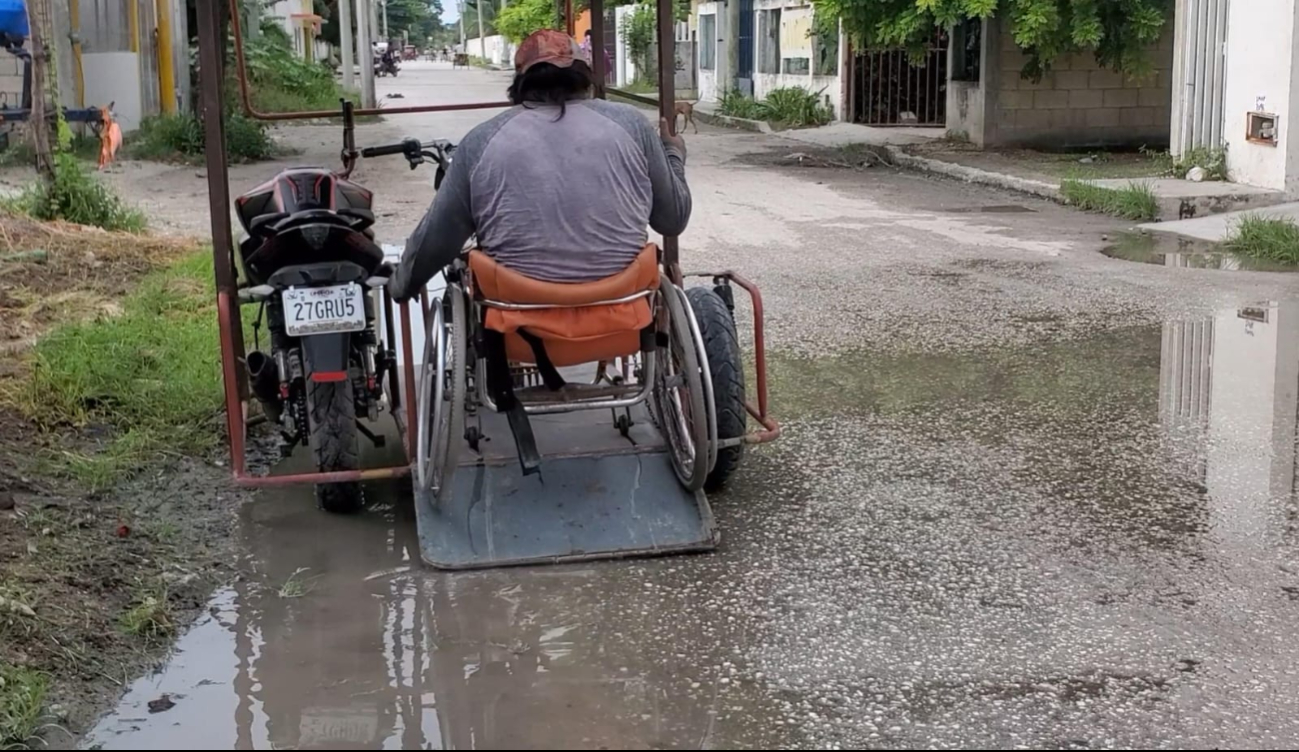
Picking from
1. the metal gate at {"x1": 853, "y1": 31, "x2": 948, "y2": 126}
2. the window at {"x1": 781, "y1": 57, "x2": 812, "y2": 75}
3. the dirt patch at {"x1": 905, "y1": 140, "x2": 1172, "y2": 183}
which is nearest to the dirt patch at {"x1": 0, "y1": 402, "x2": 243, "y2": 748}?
the dirt patch at {"x1": 905, "y1": 140, "x2": 1172, "y2": 183}

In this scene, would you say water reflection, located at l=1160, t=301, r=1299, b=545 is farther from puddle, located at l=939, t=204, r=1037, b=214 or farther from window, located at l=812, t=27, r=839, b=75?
window, located at l=812, t=27, r=839, b=75

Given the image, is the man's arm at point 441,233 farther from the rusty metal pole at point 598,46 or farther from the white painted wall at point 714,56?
the white painted wall at point 714,56

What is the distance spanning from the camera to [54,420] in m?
6.20

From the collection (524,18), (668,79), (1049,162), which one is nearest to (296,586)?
(668,79)

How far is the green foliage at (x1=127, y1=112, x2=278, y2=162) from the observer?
19.3 metres

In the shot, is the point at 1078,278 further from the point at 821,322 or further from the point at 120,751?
the point at 120,751

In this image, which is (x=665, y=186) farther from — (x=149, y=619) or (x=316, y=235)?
(x=149, y=619)

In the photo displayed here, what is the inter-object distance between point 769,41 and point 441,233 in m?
27.2

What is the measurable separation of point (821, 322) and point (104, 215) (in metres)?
5.78

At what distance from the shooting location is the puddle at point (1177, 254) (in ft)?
34.8

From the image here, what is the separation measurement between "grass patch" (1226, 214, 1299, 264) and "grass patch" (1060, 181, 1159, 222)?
1835mm

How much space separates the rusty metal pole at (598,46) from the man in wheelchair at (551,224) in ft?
5.87

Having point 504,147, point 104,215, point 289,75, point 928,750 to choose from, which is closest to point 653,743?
point 928,750

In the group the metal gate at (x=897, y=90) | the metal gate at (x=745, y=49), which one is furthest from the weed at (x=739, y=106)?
the metal gate at (x=897, y=90)
